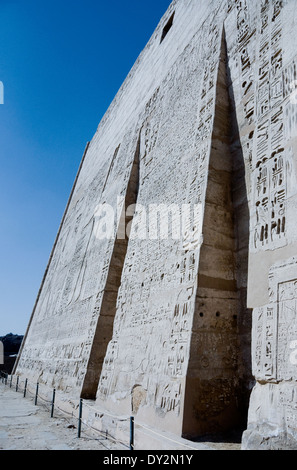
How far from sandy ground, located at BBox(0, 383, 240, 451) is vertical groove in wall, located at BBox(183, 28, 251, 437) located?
33 centimetres

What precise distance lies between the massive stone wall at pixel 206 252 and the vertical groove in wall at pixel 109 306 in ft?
0.06

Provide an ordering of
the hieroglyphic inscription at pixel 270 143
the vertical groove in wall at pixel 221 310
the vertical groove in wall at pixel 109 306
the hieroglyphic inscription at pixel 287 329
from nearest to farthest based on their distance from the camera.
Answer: the hieroglyphic inscription at pixel 287 329 < the hieroglyphic inscription at pixel 270 143 < the vertical groove in wall at pixel 221 310 < the vertical groove in wall at pixel 109 306

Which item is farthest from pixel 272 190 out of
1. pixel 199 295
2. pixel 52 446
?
pixel 52 446

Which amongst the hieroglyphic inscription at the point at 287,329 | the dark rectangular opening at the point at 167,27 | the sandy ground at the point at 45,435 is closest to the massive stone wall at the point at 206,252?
the hieroglyphic inscription at the point at 287,329

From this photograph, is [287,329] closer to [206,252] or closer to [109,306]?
[206,252]

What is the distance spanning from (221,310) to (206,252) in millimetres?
586

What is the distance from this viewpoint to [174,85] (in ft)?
22.1

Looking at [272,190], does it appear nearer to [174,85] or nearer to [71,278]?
[174,85]

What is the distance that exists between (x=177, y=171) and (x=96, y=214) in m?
4.32

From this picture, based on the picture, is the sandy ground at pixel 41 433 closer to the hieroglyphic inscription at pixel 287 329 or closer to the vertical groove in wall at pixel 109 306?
the vertical groove in wall at pixel 109 306

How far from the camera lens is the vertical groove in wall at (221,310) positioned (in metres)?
2.93

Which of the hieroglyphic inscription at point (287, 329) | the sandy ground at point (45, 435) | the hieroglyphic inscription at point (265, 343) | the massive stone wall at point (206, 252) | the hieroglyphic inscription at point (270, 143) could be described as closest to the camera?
the hieroglyphic inscription at point (287, 329)

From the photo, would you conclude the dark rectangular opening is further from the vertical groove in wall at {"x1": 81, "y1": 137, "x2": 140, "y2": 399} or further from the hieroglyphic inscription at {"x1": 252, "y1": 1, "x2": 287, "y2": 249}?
the hieroglyphic inscription at {"x1": 252, "y1": 1, "x2": 287, "y2": 249}

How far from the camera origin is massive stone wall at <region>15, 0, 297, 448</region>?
2484 millimetres
